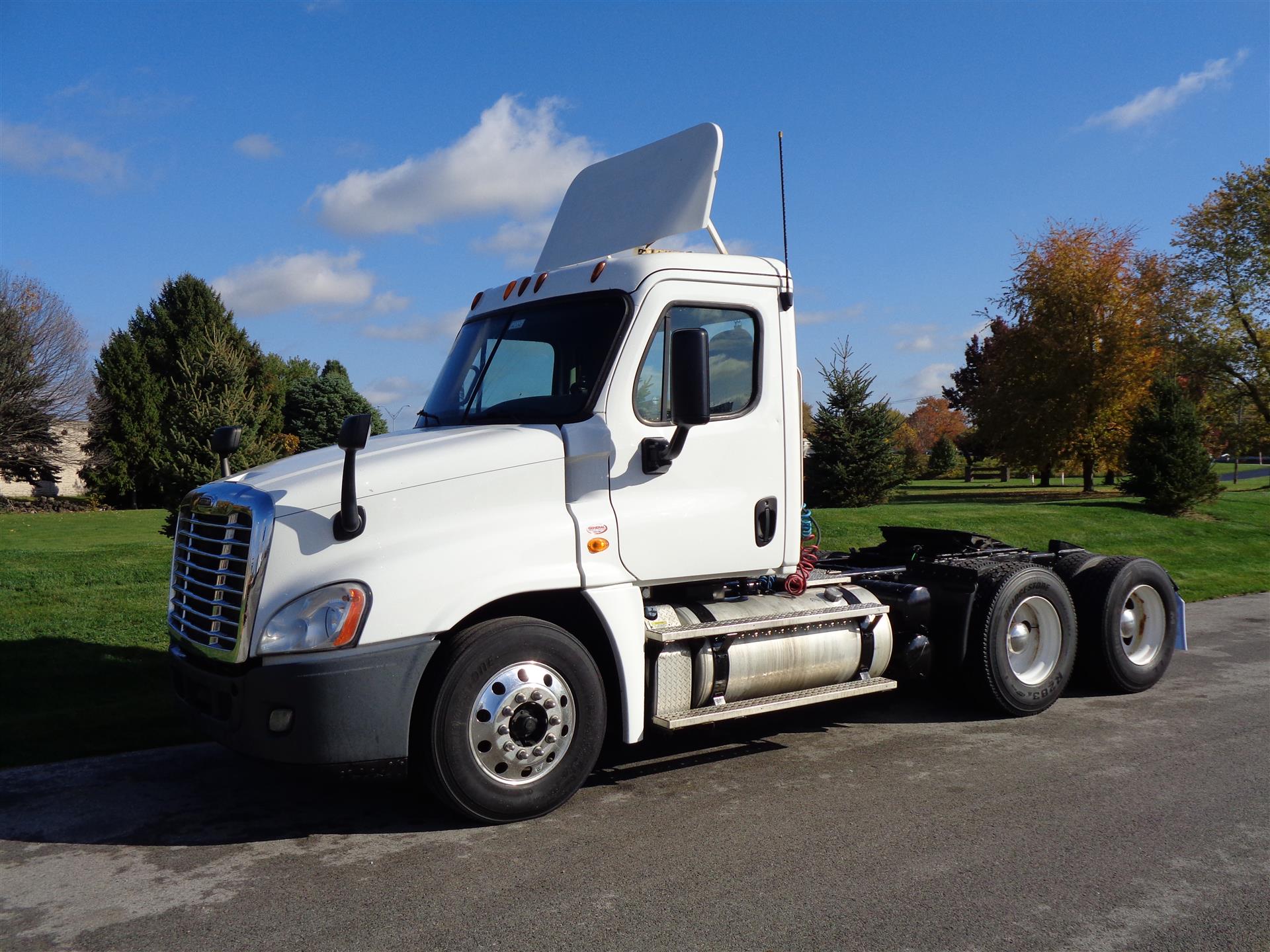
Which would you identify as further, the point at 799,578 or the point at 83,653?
the point at 83,653

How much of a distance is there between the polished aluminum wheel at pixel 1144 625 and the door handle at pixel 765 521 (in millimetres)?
3597

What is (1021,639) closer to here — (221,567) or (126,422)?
(221,567)

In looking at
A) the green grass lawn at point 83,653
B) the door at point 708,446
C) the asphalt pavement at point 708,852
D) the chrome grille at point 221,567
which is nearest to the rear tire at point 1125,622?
the asphalt pavement at point 708,852

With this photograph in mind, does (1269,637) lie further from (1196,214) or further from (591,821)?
(1196,214)

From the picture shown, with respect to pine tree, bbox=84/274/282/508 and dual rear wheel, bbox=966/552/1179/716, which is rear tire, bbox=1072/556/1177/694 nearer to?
dual rear wheel, bbox=966/552/1179/716

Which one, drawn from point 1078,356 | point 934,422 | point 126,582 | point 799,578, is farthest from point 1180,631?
point 934,422

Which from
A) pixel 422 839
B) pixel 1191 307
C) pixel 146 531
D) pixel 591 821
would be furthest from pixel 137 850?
pixel 1191 307

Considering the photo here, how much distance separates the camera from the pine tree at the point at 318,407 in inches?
1585

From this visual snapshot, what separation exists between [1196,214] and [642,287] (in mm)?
37852

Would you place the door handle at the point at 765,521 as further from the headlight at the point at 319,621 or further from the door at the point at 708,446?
the headlight at the point at 319,621

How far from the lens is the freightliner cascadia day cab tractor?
4.69m

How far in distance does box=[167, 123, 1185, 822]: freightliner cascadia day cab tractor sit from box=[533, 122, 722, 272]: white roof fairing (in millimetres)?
21

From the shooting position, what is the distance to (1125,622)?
7.96 meters

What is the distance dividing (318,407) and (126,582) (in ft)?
100
